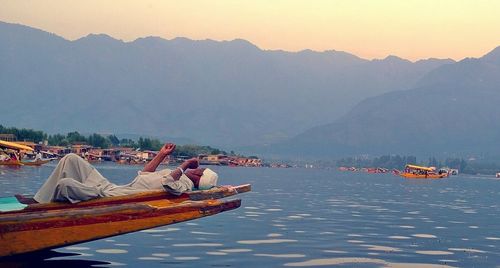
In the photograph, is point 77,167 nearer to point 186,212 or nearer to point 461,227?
point 186,212

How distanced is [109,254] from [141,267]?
284 cm

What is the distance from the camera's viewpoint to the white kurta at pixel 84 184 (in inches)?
766

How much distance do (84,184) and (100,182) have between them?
0.63m

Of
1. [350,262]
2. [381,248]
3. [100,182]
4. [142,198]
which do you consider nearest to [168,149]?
[100,182]

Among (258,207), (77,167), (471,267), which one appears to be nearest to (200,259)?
(77,167)

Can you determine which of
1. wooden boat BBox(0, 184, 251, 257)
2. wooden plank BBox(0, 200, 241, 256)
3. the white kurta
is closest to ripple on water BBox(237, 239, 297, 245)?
the white kurta

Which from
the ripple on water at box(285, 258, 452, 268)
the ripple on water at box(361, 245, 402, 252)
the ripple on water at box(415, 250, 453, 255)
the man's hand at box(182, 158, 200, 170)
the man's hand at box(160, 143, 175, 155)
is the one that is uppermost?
the man's hand at box(160, 143, 175, 155)

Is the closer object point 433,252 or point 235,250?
point 235,250

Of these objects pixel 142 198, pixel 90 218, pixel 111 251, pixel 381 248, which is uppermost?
pixel 142 198

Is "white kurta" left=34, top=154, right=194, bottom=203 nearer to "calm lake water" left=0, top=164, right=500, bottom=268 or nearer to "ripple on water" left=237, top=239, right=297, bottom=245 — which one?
"calm lake water" left=0, top=164, right=500, bottom=268

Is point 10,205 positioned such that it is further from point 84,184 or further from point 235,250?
point 235,250

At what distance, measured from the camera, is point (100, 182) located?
20.9 meters

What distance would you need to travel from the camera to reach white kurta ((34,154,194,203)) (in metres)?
19.5

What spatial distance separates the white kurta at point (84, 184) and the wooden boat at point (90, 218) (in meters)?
0.26
